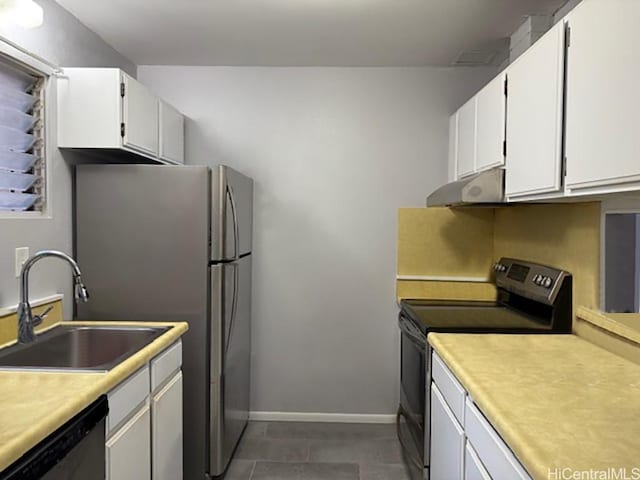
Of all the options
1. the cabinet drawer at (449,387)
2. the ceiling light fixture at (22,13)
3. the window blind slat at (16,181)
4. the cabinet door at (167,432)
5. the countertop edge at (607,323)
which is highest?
the ceiling light fixture at (22,13)

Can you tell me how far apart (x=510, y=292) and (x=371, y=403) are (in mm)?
1317

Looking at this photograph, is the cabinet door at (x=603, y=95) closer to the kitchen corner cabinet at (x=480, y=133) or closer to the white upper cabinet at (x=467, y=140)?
the kitchen corner cabinet at (x=480, y=133)

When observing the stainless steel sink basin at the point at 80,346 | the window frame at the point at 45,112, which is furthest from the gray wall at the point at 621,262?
the window frame at the point at 45,112

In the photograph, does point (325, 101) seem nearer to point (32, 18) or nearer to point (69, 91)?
point (69, 91)

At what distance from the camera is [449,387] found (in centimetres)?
192

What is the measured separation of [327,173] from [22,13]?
2.00 m

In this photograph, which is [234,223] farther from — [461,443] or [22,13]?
[461,443]

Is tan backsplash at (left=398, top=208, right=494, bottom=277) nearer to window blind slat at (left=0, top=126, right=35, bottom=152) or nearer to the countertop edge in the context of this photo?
the countertop edge

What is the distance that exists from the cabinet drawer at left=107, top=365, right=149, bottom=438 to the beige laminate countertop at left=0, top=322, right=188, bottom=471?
0.14ft

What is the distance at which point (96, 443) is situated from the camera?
1.51m

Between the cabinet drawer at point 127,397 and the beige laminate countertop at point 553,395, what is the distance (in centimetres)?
117

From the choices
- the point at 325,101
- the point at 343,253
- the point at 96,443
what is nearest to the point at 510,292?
the point at 343,253

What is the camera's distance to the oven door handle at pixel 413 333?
2.43 meters

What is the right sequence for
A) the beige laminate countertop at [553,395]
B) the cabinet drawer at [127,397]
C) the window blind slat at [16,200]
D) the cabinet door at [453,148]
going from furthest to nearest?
the cabinet door at [453,148] < the window blind slat at [16,200] < the cabinet drawer at [127,397] < the beige laminate countertop at [553,395]
